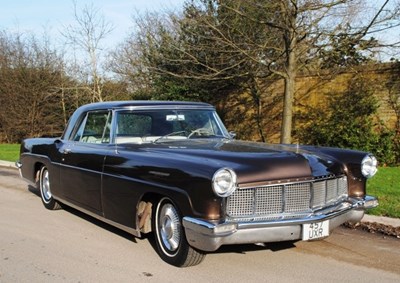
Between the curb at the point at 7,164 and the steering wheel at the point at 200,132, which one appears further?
the curb at the point at 7,164

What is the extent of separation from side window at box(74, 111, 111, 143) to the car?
16 millimetres

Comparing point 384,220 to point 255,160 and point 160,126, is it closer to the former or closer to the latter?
point 255,160

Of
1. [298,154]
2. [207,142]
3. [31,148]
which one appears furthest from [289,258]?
[31,148]

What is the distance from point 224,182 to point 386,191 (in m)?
5.01

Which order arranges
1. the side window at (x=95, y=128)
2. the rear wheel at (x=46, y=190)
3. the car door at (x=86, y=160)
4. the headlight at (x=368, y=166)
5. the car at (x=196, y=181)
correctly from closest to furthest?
the car at (x=196, y=181)
the headlight at (x=368, y=166)
the car door at (x=86, y=160)
the side window at (x=95, y=128)
the rear wheel at (x=46, y=190)

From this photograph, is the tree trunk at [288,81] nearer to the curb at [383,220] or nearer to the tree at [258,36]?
the tree at [258,36]

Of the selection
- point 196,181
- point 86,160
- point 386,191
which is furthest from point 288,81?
point 196,181

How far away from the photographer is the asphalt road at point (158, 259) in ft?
14.3

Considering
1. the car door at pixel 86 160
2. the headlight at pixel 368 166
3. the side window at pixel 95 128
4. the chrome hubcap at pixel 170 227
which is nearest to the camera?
the chrome hubcap at pixel 170 227

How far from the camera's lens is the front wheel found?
445 cm

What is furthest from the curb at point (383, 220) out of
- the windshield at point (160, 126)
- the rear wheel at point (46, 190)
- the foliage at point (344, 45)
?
the foliage at point (344, 45)

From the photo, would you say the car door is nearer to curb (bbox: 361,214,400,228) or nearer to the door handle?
the door handle

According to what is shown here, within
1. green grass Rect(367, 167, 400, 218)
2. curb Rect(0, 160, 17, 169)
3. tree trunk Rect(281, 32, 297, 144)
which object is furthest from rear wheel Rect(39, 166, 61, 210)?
tree trunk Rect(281, 32, 297, 144)

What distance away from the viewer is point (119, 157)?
17.0 feet
